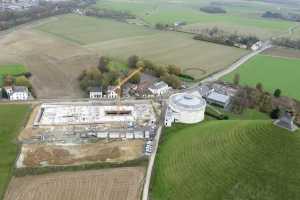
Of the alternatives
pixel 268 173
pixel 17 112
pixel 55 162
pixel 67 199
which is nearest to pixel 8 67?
pixel 17 112

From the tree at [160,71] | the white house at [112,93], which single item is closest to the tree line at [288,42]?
the tree at [160,71]

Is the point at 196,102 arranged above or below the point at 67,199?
above

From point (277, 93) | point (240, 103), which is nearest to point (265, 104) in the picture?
point (240, 103)

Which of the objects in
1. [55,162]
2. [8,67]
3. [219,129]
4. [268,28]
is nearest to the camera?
[55,162]

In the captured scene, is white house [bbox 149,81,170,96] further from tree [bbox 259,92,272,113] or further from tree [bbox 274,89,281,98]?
tree [bbox 274,89,281,98]

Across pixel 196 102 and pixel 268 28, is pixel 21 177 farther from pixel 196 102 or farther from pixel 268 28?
pixel 268 28

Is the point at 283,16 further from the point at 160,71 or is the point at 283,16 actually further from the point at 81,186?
the point at 81,186

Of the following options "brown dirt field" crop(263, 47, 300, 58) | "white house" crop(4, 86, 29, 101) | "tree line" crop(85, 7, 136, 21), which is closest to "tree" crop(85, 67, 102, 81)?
"white house" crop(4, 86, 29, 101)
